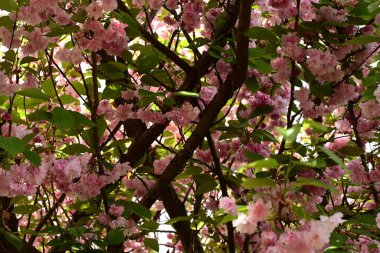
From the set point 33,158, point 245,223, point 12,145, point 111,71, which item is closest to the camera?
point 245,223

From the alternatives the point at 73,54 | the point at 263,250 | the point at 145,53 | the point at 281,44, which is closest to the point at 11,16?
the point at 73,54

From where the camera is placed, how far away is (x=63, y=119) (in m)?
2.11

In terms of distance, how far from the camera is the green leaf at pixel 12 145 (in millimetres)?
1807

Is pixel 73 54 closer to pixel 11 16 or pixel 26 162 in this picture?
pixel 11 16

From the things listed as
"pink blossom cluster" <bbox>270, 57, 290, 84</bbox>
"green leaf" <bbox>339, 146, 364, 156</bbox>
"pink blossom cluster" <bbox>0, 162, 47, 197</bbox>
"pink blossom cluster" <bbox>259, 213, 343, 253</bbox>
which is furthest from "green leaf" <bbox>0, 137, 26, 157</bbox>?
"green leaf" <bbox>339, 146, 364, 156</bbox>

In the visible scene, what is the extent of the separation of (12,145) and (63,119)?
0.31 metres

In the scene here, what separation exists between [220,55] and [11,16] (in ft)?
3.17

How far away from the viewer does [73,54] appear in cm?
259

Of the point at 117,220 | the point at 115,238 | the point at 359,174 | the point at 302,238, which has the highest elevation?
the point at 359,174

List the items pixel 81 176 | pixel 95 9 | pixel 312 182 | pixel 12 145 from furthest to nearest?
pixel 81 176, pixel 95 9, pixel 12 145, pixel 312 182

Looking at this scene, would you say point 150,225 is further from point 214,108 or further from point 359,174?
point 359,174

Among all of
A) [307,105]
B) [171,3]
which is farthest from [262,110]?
[171,3]

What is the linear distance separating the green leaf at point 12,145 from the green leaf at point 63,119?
0.74ft

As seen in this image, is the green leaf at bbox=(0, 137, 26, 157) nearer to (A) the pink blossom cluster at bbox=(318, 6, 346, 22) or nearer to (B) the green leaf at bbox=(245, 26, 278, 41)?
(B) the green leaf at bbox=(245, 26, 278, 41)
